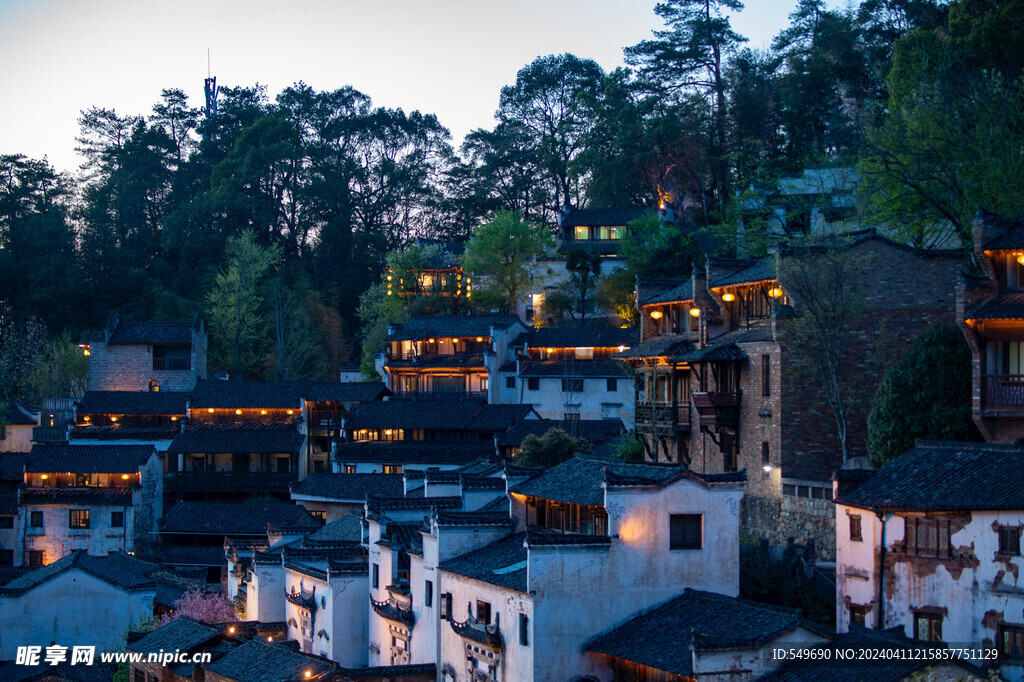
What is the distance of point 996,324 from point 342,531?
80.3ft

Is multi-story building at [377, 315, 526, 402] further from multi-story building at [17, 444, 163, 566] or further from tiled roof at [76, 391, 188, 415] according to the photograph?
multi-story building at [17, 444, 163, 566]

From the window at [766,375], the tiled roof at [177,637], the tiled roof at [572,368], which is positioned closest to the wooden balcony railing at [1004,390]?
the window at [766,375]

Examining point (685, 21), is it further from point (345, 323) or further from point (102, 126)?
point (102, 126)

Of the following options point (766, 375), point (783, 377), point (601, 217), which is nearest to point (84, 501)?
point (766, 375)

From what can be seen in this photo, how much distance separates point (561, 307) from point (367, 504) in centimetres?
4126

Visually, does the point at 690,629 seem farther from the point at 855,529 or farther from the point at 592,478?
the point at 592,478

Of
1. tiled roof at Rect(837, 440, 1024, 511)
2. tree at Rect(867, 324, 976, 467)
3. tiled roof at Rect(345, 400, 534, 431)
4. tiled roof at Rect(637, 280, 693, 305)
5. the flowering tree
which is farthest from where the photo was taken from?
tiled roof at Rect(345, 400, 534, 431)

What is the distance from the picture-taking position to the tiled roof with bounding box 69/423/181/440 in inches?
2825

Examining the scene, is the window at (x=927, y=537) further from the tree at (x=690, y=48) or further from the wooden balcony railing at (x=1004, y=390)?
the tree at (x=690, y=48)

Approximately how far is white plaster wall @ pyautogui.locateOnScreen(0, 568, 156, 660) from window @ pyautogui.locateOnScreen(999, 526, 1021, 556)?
36.3 metres

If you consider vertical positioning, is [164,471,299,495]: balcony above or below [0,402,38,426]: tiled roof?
below

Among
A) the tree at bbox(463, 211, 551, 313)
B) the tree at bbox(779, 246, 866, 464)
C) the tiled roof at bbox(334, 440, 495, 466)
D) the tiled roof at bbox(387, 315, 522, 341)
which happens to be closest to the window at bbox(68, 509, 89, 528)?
the tiled roof at bbox(334, 440, 495, 466)

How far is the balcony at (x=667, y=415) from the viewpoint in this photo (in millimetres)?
44469

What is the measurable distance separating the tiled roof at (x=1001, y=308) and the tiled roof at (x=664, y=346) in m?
13.6
